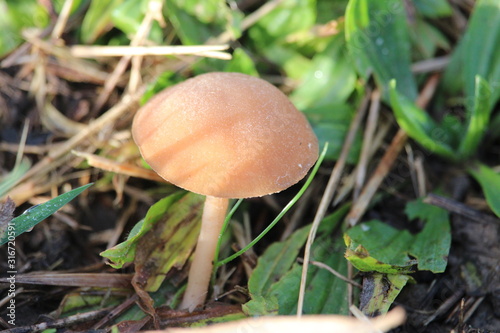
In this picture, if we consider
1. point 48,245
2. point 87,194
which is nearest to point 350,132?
point 87,194

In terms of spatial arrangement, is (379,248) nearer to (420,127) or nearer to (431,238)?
(431,238)

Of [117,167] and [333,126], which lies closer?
[117,167]

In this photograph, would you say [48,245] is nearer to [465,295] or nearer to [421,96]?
[465,295]

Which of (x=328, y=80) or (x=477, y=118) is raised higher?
(x=328, y=80)

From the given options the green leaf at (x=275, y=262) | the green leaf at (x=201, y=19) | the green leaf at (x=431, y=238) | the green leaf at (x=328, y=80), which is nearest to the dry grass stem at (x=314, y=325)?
the green leaf at (x=275, y=262)

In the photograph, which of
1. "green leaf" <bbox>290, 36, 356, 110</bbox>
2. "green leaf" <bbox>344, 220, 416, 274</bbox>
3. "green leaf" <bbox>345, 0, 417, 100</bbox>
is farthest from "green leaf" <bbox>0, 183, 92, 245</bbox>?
"green leaf" <bbox>345, 0, 417, 100</bbox>

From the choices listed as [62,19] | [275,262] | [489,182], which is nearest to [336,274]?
[275,262]

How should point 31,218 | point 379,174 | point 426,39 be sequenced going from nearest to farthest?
point 31,218
point 379,174
point 426,39

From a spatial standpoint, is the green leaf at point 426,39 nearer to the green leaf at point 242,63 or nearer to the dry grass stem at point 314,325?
the green leaf at point 242,63
